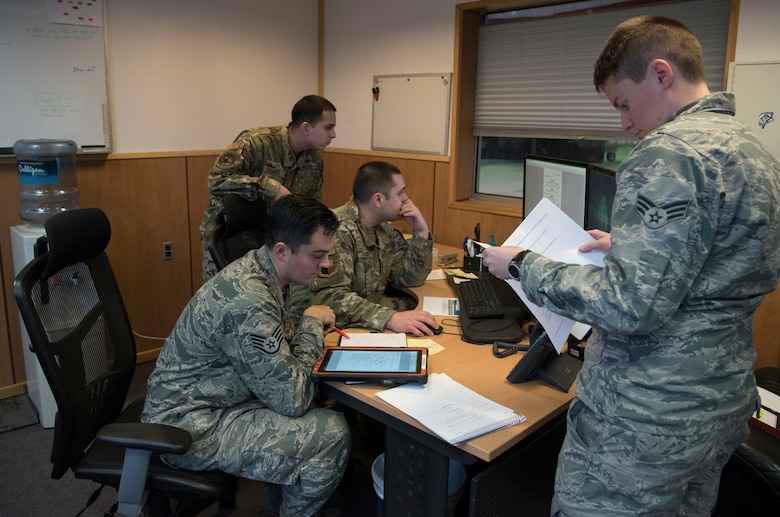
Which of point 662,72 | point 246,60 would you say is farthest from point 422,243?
point 246,60

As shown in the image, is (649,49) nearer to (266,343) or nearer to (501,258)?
(501,258)

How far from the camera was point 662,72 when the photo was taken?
112 centimetres

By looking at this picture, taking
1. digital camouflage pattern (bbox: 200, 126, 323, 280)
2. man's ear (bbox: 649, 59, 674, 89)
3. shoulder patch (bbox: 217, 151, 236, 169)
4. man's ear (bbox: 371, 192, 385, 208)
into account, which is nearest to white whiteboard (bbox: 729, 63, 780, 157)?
man's ear (bbox: 371, 192, 385, 208)

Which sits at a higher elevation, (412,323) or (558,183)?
(558,183)

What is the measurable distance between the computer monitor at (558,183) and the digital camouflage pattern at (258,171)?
114cm

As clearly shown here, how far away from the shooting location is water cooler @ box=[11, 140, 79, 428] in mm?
2740

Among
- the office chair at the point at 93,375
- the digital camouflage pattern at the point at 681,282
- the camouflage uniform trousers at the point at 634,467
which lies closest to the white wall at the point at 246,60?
the office chair at the point at 93,375

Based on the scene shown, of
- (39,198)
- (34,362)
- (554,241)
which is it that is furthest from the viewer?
(39,198)

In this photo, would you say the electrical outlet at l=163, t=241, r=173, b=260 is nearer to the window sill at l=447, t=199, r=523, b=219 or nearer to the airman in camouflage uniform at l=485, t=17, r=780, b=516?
the window sill at l=447, t=199, r=523, b=219

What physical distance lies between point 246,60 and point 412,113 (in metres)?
1.10

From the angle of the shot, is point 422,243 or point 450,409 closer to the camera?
point 450,409

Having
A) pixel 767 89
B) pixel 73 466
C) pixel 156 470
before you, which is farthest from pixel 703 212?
pixel 767 89

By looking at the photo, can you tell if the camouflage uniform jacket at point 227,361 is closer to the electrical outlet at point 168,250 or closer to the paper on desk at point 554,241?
the paper on desk at point 554,241

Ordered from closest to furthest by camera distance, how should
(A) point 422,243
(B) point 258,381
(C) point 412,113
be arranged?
(B) point 258,381 < (A) point 422,243 < (C) point 412,113
